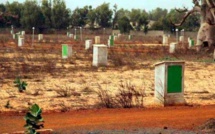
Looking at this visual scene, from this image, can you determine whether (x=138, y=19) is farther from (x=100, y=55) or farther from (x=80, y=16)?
(x=100, y=55)

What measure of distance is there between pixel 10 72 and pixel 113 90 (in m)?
9.26

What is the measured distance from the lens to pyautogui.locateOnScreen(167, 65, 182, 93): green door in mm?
14984

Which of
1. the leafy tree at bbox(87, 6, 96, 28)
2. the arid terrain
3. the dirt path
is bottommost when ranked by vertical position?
the arid terrain

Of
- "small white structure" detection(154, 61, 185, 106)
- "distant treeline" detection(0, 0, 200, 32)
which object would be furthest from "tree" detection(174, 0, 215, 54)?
"distant treeline" detection(0, 0, 200, 32)

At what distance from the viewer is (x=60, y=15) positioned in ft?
338

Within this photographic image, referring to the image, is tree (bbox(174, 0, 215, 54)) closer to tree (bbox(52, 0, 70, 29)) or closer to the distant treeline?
the distant treeline

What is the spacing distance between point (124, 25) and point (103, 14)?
6229mm

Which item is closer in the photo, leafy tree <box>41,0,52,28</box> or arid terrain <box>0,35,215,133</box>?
arid terrain <box>0,35,215,133</box>

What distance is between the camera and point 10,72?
88.7 feet

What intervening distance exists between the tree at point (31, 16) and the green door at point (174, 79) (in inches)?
3195

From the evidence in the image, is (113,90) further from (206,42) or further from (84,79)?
(206,42)

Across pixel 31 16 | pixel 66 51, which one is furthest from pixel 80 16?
pixel 66 51

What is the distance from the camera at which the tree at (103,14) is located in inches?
4414

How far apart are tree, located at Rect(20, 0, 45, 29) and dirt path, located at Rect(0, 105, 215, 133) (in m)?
82.5
